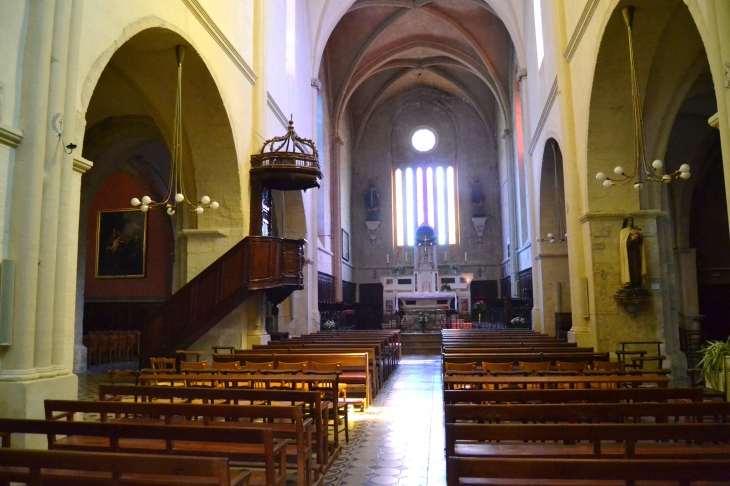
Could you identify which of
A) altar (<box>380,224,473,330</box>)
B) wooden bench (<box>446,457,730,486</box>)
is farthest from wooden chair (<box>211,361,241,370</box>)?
altar (<box>380,224,473,330</box>)

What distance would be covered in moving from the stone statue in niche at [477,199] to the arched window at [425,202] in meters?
1.04

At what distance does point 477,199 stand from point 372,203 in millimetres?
5057

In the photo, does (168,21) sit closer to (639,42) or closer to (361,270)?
(639,42)

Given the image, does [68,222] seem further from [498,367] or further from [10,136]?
[498,367]

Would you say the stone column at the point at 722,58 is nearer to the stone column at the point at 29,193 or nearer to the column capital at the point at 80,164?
the column capital at the point at 80,164

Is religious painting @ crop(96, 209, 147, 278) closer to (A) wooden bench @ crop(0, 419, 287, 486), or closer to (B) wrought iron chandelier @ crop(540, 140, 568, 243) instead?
(B) wrought iron chandelier @ crop(540, 140, 568, 243)

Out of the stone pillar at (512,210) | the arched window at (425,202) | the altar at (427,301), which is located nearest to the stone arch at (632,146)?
the altar at (427,301)

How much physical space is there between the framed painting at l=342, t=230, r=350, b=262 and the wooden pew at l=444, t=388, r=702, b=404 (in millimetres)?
20396

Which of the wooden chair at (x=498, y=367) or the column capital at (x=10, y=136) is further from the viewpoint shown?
the wooden chair at (x=498, y=367)

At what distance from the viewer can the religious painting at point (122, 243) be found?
54.6 ft

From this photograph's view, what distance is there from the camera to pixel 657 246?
9.77 meters

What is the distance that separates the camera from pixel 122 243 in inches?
660

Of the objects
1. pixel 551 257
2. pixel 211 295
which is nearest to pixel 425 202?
pixel 551 257

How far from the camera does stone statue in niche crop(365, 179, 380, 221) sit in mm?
27641
